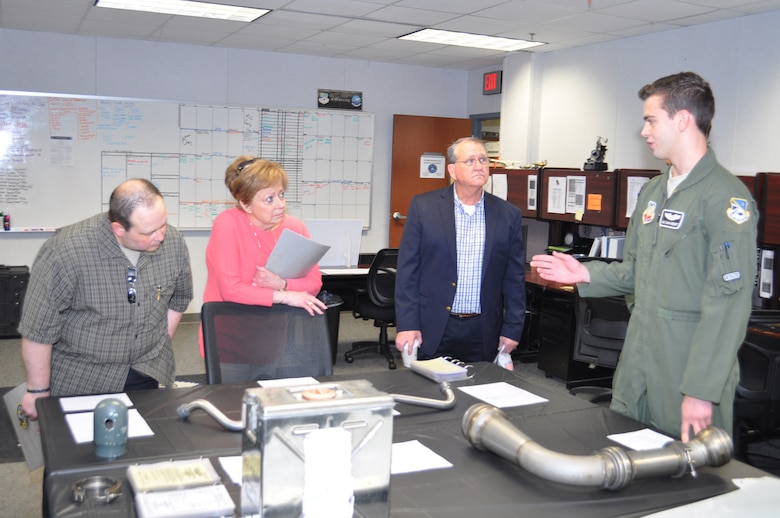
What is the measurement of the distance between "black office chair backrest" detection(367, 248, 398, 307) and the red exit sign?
3067 millimetres

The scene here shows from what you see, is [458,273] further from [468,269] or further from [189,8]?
[189,8]

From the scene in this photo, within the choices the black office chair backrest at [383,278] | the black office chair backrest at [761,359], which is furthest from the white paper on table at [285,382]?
the black office chair backrest at [383,278]

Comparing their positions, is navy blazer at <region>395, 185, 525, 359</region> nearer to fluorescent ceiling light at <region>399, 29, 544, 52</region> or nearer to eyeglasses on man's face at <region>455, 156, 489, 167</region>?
eyeglasses on man's face at <region>455, 156, 489, 167</region>

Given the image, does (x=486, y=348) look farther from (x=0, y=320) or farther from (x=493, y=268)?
(x=0, y=320)

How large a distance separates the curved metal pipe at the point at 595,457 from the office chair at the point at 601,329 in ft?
8.75

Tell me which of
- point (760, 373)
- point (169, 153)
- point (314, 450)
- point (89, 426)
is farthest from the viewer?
point (169, 153)

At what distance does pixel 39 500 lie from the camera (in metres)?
3.12

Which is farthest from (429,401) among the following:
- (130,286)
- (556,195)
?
A: (556,195)

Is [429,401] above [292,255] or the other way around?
the other way around

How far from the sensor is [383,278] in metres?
5.44

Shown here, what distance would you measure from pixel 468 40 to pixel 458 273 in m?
3.92

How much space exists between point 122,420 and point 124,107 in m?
5.68

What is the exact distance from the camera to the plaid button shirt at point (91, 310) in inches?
90.0

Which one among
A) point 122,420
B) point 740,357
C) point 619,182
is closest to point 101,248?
point 122,420
